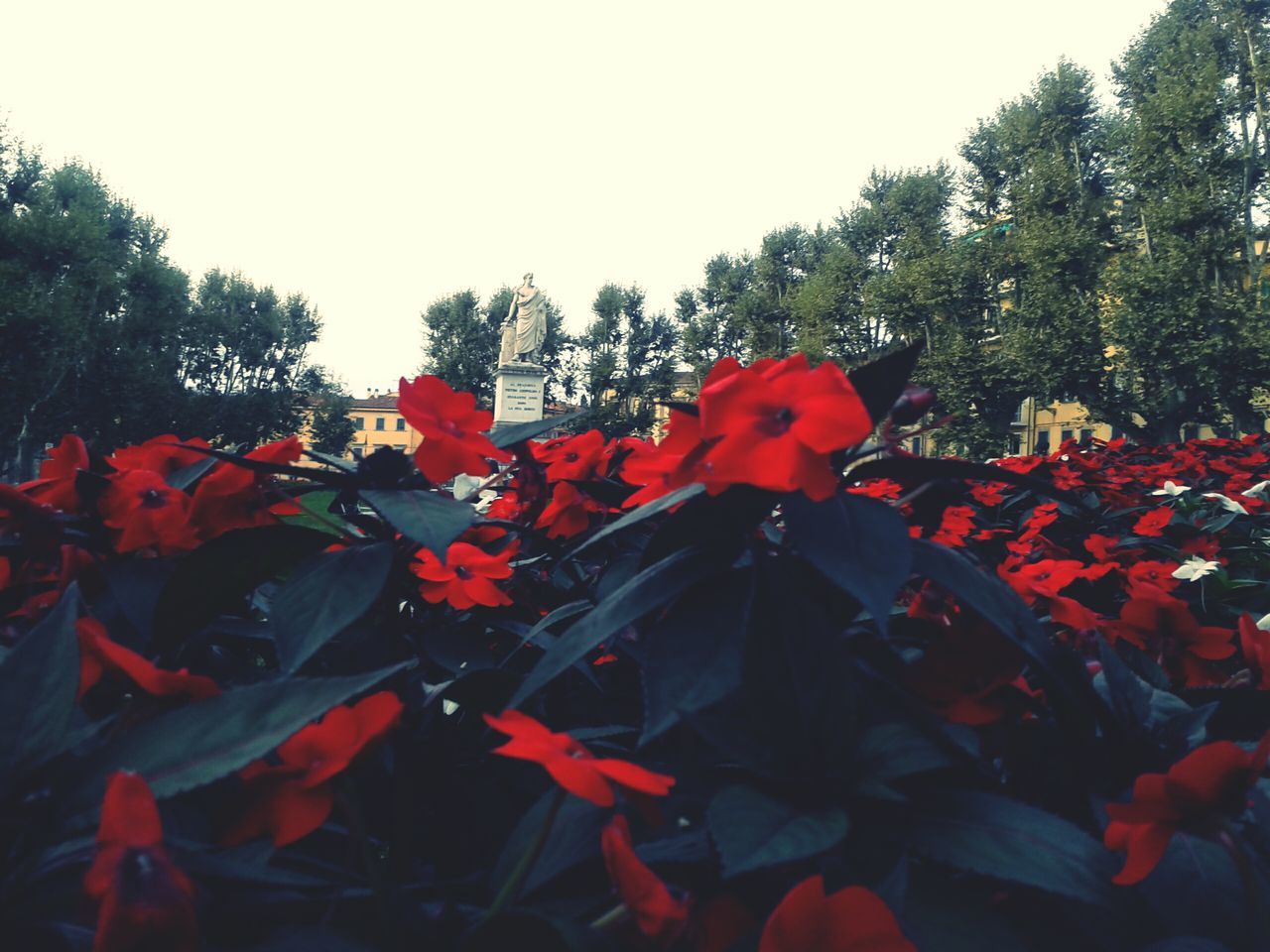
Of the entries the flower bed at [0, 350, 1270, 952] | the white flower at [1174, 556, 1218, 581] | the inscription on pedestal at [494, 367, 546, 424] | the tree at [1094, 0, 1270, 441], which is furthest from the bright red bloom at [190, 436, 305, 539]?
the tree at [1094, 0, 1270, 441]

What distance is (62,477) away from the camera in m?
0.87

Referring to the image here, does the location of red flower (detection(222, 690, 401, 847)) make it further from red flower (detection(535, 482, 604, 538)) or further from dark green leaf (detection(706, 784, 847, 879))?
red flower (detection(535, 482, 604, 538))

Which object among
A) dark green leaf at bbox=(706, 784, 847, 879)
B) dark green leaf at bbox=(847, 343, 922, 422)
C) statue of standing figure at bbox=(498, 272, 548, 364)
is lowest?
dark green leaf at bbox=(706, 784, 847, 879)

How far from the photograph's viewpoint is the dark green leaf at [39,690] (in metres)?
0.42

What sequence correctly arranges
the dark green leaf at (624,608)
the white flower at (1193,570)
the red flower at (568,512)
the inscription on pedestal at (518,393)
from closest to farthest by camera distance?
the dark green leaf at (624,608)
the red flower at (568,512)
the white flower at (1193,570)
the inscription on pedestal at (518,393)

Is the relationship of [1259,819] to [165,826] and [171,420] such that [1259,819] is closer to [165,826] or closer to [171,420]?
[165,826]

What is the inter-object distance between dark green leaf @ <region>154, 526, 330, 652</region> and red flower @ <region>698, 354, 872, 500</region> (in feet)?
1.18

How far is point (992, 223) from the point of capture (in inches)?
934

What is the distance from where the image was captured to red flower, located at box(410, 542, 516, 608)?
0.93m

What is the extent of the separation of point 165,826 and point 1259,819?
66cm

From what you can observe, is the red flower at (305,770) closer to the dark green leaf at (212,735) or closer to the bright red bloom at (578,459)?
the dark green leaf at (212,735)

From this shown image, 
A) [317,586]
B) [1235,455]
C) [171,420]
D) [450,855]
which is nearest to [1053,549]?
[450,855]

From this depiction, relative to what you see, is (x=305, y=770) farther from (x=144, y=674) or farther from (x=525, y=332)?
(x=525, y=332)

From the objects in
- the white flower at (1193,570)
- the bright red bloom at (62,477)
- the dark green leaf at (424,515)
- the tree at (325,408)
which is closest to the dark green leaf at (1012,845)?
the dark green leaf at (424,515)
